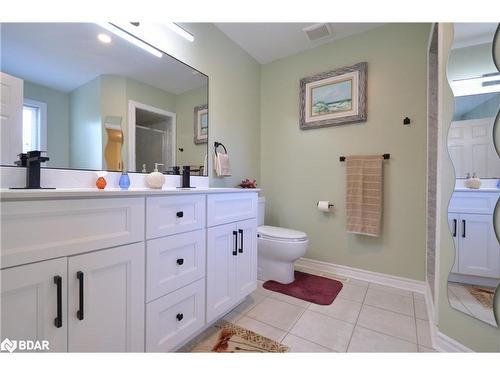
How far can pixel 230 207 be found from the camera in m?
1.45

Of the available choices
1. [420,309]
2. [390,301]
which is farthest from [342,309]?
[420,309]

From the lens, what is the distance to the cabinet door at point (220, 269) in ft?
4.17

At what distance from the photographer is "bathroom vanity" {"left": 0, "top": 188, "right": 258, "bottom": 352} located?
665mm

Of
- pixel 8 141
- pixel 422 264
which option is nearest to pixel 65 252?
pixel 8 141

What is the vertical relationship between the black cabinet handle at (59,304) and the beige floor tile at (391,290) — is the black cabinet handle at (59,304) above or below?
above

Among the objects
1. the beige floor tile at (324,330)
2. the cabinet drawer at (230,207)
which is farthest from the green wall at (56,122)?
the beige floor tile at (324,330)

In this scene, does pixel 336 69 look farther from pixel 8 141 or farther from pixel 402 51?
pixel 8 141

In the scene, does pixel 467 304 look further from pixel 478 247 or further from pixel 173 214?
pixel 173 214

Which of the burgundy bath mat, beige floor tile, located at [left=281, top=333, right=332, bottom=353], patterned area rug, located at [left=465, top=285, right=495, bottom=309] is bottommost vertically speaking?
the burgundy bath mat

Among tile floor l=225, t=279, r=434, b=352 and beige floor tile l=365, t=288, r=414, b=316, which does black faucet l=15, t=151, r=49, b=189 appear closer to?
tile floor l=225, t=279, r=434, b=352

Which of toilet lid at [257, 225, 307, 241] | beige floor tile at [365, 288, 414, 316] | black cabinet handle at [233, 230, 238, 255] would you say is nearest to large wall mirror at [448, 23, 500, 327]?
beige floor tile at [365, 288, 414, 316]

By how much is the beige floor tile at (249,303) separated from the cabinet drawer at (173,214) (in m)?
0.80

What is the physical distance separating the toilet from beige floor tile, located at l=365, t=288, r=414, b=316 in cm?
64

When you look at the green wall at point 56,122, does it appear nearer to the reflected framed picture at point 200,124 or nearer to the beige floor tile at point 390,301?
the reflected framed picture at point 200,124
